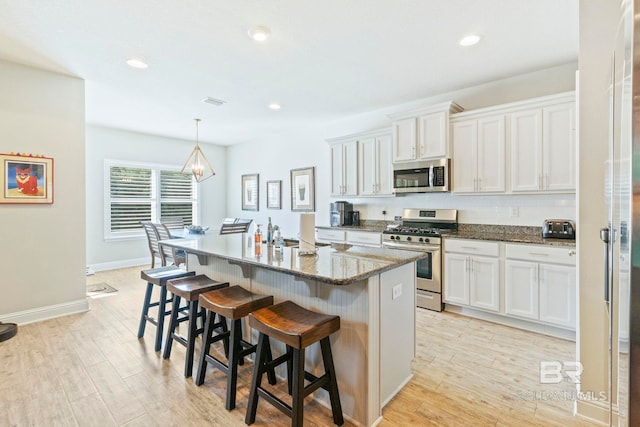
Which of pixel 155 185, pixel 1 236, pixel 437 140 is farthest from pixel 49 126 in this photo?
pixel 437 140

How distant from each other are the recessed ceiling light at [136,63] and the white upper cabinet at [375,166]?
2.84 m

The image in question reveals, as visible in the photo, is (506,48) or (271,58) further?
(271,58)

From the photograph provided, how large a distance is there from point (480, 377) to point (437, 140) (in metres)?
2.56

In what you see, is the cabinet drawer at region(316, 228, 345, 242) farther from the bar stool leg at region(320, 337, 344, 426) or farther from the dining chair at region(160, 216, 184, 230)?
the dining chair at region(160, 216, 184, 230)

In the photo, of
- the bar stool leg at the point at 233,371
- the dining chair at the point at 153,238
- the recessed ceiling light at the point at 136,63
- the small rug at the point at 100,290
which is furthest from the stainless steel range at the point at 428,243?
the small rug at the point at 100,290

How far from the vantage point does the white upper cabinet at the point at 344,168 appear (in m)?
4.61

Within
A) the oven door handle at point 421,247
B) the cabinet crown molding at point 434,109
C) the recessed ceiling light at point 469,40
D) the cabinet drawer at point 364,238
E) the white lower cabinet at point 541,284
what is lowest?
the white lower cabinet at point 541,284

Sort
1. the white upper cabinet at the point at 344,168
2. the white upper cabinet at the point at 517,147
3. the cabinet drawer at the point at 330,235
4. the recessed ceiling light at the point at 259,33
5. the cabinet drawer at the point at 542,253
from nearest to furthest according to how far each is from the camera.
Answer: the recessed ceiling light at the point at 259,33
the cabinet drawer at the point at 542,253
the white upper cabinet at the point at 517,147
the cabinet drawer at the point at 330,235
the white upper cabinet at the point at 344,168

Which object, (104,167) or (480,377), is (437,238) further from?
(104,167)

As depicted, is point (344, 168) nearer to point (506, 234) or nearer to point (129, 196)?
point (506, 234)

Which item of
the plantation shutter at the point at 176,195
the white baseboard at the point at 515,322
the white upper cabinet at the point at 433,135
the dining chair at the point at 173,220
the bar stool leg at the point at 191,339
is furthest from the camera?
the plantation shutter at the point at 176,195

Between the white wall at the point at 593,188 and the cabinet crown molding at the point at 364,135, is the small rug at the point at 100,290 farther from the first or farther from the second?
the white wall at the point at 593,188

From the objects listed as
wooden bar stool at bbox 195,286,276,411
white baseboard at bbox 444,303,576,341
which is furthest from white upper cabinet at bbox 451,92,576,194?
wooden bar stool at bbox 195,286,276,411

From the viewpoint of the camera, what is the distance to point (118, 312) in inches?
137
